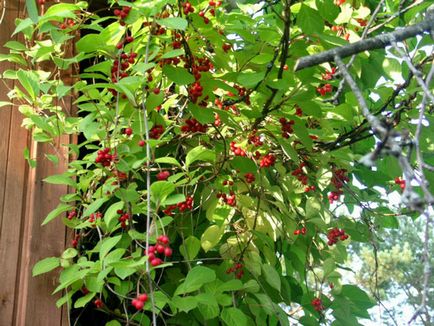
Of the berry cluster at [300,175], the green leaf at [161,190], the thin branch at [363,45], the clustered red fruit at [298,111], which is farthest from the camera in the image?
the berry cluster at [300,175]

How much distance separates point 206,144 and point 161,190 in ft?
1.59

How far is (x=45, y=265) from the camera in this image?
1.61 meters

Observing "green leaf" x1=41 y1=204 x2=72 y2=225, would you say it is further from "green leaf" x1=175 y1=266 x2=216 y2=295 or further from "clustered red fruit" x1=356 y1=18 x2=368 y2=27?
"clustered red fruit" x1=356 y1=18 x2=368 y2=27

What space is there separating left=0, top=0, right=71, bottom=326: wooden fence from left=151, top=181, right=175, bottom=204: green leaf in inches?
17.1

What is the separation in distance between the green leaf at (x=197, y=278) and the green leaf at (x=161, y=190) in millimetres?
211

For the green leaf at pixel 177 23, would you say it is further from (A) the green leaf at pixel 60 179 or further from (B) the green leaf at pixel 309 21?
(A) the green leaf at pixel 60 179

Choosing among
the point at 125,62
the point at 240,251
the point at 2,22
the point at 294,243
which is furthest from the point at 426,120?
the point at 2,22

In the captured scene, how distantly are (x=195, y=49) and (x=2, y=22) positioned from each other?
61 centimetres

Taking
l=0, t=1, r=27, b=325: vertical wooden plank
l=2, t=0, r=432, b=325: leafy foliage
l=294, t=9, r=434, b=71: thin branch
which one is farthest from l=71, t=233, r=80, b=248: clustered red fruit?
l=294, t=9, r=434, b=71: thin branch

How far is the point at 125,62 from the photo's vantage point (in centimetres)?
160

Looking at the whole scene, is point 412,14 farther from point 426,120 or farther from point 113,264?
point 113,264

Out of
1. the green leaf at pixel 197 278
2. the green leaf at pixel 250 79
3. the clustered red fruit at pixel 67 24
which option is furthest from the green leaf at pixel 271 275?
the clustered red fruit at pixel 67 24

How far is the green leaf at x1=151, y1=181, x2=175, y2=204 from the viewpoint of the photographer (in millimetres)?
1381

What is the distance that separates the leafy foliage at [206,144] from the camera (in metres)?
1.52
